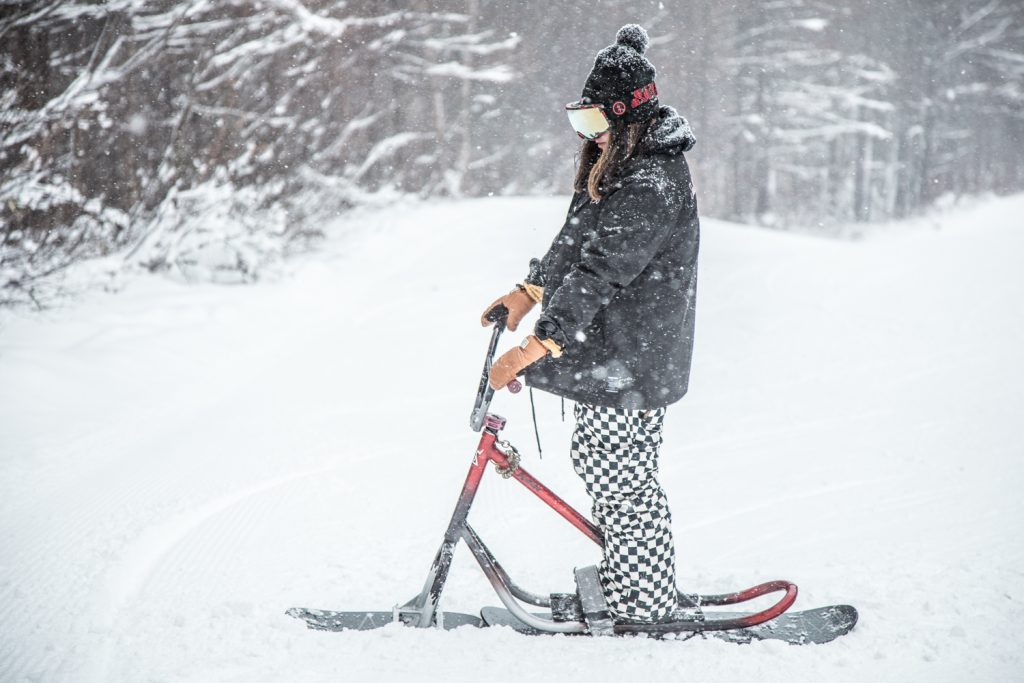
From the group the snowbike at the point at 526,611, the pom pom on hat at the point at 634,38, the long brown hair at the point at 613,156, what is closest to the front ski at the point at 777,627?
the snowbike at the point at 526,611

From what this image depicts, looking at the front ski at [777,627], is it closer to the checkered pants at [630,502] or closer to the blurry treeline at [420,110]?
the checkered pants at [630,502]

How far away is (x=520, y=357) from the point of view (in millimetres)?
2119

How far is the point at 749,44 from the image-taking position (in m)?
24.5

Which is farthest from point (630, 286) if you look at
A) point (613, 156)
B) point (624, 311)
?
point (613, 156)

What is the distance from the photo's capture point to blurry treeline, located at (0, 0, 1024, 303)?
6.75 m

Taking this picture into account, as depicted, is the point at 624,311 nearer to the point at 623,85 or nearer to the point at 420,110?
the point at 623,85

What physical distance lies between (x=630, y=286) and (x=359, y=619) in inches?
59.4

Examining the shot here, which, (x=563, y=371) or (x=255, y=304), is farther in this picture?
(x=255, y=304)

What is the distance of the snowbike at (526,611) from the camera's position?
240 cm

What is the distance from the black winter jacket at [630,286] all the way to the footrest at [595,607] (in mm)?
716

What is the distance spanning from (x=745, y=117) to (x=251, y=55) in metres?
20.2

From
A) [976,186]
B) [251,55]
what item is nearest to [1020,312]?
[251,55]

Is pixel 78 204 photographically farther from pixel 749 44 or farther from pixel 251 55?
pixel 749 44

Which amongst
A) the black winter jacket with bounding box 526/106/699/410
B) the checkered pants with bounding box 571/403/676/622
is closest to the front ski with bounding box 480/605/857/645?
the checkered pants with bounding box 571/403/676/622
